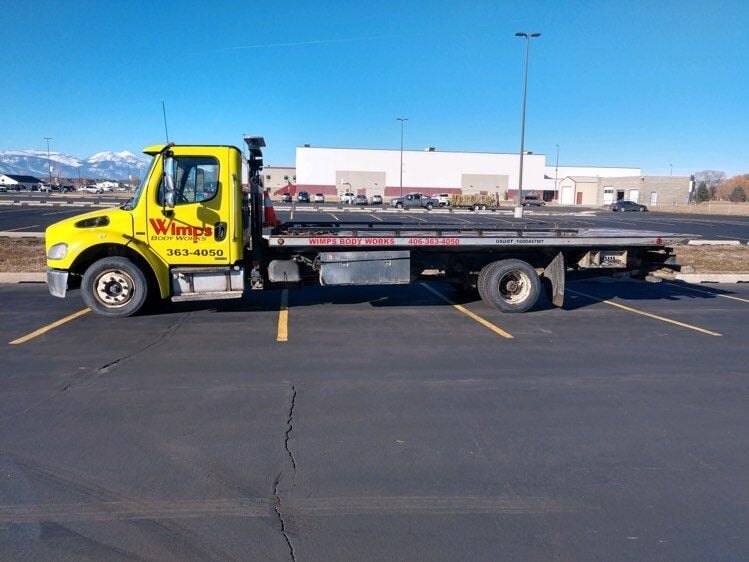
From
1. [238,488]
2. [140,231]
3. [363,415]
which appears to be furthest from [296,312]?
[238,488]

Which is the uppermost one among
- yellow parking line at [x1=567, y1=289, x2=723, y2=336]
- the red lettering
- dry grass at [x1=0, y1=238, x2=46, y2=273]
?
the red lettering

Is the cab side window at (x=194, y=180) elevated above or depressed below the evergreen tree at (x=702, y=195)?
below

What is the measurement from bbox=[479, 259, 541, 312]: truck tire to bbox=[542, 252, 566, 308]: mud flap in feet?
0.84

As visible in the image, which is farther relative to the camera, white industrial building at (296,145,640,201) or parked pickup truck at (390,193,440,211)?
white industrial building at (296,145,640,201)

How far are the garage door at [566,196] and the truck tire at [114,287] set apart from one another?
3629 inches

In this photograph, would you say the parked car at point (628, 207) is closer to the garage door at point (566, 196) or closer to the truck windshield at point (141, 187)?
the garage door at point (566, 196)

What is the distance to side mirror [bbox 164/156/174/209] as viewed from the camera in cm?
838

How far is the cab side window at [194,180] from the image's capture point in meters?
8.62

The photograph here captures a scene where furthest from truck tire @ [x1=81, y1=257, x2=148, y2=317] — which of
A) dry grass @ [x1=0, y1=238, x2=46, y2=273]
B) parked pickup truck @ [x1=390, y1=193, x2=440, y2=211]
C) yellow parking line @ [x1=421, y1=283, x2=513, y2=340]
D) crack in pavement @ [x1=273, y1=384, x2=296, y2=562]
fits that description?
parked pickup truck @ [x1=390, y1=193, x2=440, y2=211]

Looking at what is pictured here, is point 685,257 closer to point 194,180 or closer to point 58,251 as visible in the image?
point 194,180

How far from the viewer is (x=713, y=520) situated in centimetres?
373

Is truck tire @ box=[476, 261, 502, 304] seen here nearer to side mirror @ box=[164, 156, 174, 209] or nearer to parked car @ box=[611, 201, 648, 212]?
side mirror @ box=[164, 156, 174, 209]

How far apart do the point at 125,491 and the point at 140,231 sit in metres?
5.50

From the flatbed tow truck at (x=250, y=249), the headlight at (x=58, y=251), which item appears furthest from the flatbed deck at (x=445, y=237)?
the headlight at (x=58, y=251)
